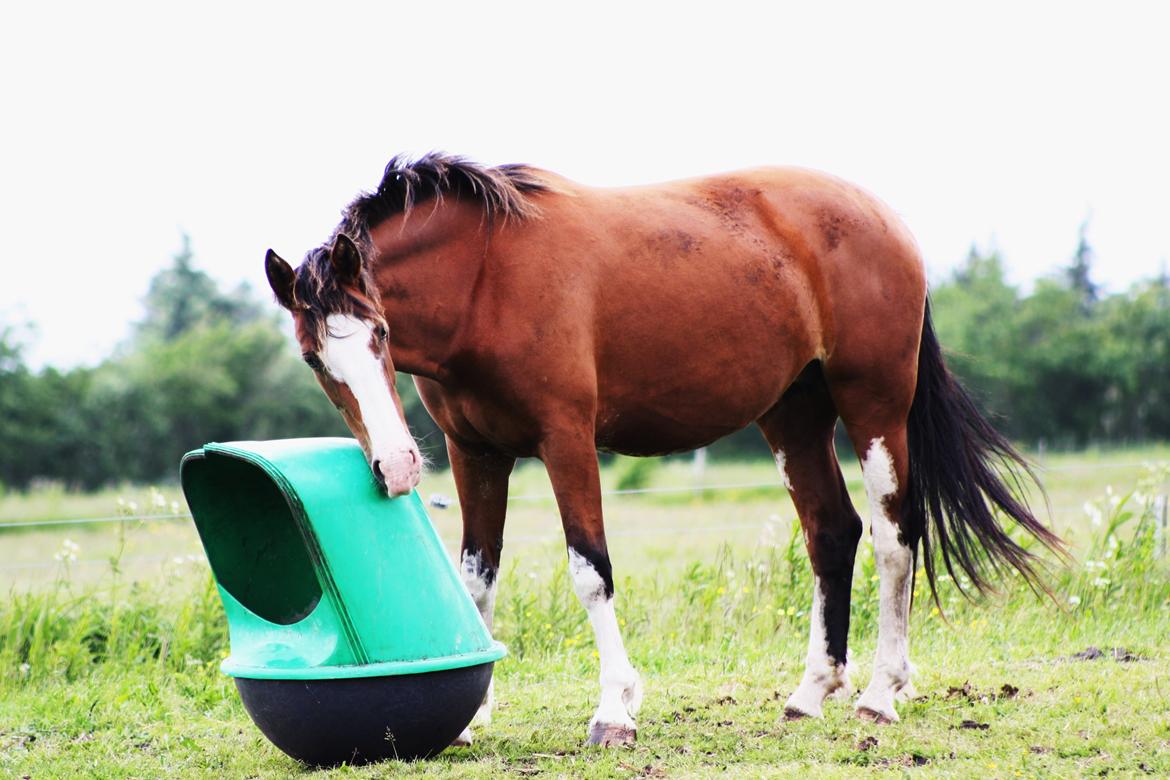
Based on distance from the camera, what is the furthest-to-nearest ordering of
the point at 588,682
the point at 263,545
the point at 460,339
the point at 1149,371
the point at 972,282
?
the point at 972,282 → the point at 1149,371 → the point at 588,682 → the point at 263,545 → the point at 460,339

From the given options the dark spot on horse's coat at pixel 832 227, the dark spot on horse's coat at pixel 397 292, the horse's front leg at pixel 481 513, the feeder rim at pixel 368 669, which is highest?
the dark spot on horse's coat at pixel 832 227

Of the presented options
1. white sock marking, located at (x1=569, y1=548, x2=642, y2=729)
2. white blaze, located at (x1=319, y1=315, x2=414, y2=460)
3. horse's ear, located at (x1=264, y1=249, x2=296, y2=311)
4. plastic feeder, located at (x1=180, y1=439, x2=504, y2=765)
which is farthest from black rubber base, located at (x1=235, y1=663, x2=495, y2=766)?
horse's ear, located at (x1=264, y1=249, x2=296, y2=311)

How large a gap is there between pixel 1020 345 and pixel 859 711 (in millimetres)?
30079

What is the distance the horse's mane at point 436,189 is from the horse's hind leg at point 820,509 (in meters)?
1.57

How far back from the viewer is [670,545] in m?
12.5

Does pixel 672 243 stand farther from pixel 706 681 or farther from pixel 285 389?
pixel 285 389

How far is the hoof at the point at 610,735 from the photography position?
3990mm

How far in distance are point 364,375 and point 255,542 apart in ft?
3.61

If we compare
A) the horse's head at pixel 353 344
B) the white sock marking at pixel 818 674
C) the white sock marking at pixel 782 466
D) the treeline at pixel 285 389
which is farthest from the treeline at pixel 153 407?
the horse's head at pixel 353 344

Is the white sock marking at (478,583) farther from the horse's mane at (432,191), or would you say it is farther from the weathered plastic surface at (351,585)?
the horse's mane at (432,191)

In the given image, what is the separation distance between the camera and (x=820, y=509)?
4977mm

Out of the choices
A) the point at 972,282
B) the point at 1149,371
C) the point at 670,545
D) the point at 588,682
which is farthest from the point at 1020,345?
the point at 588,682

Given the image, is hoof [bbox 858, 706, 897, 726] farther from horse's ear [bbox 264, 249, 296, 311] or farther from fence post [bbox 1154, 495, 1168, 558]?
fence post [bbox 1154, 495, 1168, 558]

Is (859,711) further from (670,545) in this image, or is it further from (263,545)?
(670,545)
